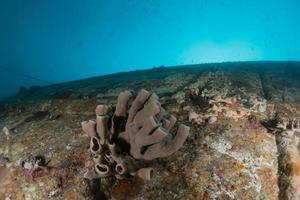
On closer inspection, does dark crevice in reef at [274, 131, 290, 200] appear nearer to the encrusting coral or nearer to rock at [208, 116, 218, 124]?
rock at [208, 116, 218, 124]

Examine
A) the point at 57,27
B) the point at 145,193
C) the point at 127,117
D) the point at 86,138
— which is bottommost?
the point at 145,193

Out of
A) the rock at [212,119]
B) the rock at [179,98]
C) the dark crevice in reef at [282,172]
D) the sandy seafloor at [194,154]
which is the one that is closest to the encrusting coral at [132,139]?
the sandy seafloor at [194,154]

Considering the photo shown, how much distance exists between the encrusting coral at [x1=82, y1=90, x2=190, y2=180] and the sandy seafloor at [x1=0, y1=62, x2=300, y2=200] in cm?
18

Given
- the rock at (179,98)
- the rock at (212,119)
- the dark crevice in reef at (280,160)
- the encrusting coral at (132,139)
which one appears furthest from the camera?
the rock at (179,98)

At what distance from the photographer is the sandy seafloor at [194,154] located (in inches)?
117

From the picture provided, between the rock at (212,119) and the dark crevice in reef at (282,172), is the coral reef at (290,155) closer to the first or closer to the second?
the dark crevice in reef at (282,172)

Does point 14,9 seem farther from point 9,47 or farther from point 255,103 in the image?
point 255,103

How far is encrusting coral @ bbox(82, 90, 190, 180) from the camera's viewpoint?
2918mm

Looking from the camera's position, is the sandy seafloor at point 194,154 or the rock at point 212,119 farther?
the rock at point 212,119

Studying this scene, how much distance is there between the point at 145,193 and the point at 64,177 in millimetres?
1038

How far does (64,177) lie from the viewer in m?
3.33

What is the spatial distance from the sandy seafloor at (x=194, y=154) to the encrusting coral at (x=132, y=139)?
0.58 feet

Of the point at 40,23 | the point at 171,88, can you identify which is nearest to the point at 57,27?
the point at 40,23

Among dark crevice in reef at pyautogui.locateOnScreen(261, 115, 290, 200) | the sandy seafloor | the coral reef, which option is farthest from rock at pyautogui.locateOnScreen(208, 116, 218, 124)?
the coral reef
